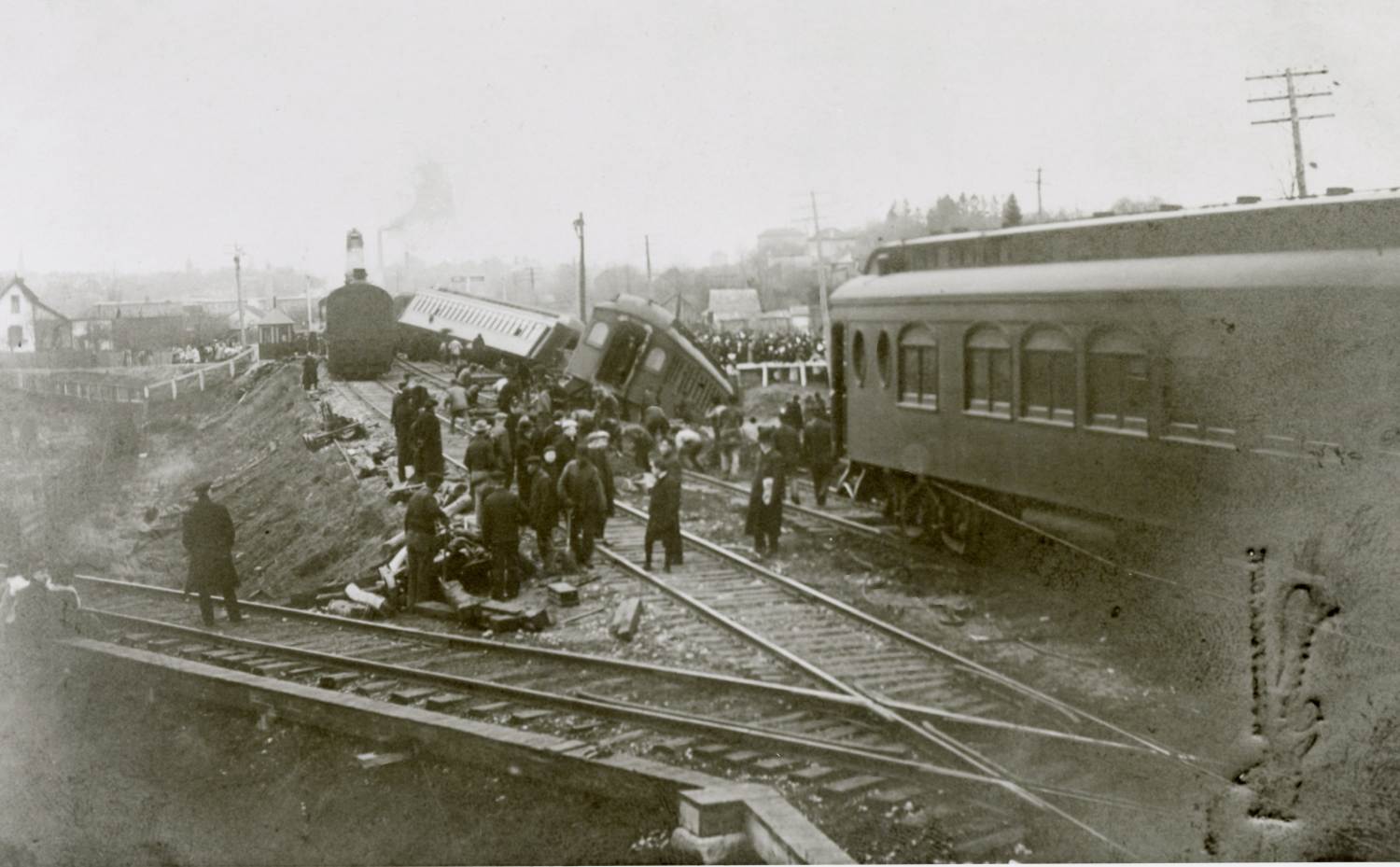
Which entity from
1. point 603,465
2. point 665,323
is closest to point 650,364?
point 665,323

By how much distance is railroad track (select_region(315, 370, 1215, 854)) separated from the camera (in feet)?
23.1

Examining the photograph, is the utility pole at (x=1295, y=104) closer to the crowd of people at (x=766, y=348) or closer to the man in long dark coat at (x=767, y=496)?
the man in long dark coat at (x=767, y=496)

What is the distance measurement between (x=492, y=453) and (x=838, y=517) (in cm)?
455

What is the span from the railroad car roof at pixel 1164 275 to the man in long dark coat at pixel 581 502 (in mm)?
3712

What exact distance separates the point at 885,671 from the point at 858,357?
5.70 metres

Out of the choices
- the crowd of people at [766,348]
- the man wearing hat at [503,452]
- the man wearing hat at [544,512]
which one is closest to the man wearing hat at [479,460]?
the man wearing hat at [503,452]

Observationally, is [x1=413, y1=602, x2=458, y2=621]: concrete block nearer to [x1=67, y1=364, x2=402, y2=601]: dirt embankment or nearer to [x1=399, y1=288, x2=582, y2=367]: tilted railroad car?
[x1=67, y1=364, x2=402, y2=601]: dirt embankment

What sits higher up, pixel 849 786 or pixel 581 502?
pixel 581 502

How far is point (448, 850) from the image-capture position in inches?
271

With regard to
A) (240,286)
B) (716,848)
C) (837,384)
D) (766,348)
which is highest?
(240,286)

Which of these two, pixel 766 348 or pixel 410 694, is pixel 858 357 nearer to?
pixel 410 694

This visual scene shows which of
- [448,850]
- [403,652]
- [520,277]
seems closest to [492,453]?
[403,652]

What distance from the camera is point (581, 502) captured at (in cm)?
1295

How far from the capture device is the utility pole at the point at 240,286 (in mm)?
9905
